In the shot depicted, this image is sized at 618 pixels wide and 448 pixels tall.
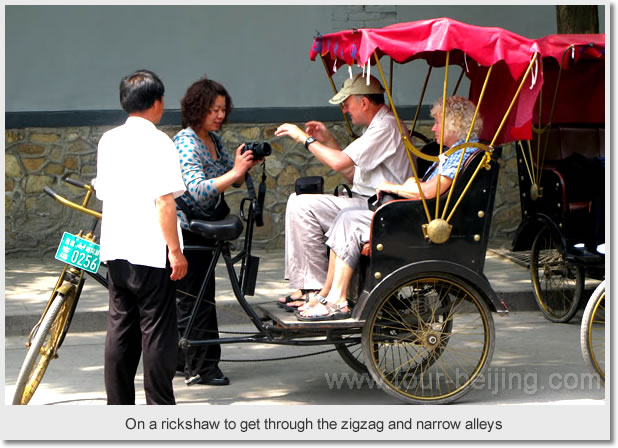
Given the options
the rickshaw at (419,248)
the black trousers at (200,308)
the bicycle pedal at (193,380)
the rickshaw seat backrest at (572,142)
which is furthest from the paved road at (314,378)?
the rickshaw seat backrest at (572,142)

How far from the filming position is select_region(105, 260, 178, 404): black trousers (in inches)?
182

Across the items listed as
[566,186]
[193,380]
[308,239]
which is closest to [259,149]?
[308,239]

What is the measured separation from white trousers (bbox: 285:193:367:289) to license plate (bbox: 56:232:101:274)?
3.98 ft

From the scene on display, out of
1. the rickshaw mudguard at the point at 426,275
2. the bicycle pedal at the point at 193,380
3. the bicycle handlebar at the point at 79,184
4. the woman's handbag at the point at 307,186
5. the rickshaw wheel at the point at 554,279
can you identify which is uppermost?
the bicycle handlebar at the point at 79,184

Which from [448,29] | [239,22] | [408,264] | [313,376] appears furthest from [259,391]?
[239,22]

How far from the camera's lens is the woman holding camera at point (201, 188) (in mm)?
5633

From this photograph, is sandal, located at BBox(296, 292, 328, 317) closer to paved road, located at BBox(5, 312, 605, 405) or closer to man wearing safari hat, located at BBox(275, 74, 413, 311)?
man wearing safari hat, located at BBox(275, 74, 413, 311)

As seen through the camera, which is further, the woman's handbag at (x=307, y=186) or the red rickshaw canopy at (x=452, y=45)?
the woman's handbag at (x=307, y=186)

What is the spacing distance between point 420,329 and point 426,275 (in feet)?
1.18

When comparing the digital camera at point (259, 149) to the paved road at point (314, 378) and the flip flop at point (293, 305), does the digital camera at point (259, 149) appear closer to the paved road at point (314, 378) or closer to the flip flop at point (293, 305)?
the flip flop at point (293, 305)

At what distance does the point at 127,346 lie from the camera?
4.75 meters

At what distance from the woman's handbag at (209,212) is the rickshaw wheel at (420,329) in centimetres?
110

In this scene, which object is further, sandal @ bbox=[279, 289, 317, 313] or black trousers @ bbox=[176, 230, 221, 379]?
black trousers @ bbox=[176, 230, 221, 379]

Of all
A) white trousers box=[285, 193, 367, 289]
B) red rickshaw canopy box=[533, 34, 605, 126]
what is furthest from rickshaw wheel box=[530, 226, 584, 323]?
white trousers box=[285, 193, 367, 289]
